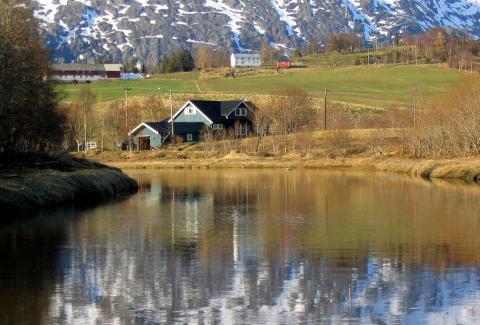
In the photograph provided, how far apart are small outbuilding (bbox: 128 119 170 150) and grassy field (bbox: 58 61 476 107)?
86.9ft

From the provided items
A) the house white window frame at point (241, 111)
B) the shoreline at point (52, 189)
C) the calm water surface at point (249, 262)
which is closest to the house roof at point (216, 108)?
the house white window frame at point (241, 111)

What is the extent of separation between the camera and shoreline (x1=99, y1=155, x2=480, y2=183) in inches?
2461

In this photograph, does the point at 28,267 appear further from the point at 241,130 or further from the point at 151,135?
the point at 241,130

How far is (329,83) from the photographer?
158125mm

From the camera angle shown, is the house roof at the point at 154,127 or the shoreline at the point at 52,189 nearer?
the shoreline at the point at 52,189

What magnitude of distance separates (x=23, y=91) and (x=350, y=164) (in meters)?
40.0

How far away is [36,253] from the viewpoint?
27.7 meters

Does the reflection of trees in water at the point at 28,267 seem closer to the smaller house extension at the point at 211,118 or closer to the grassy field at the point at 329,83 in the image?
the smaller house extension at the point at 211,118

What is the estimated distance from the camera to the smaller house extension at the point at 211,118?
106m

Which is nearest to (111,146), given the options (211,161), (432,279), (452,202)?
(211,161)

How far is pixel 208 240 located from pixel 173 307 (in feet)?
36.1

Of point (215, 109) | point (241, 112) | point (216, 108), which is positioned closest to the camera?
point (241, 112)

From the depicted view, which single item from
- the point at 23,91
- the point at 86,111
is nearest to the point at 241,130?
the point at 86,111

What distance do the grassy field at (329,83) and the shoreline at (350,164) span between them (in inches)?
1828
